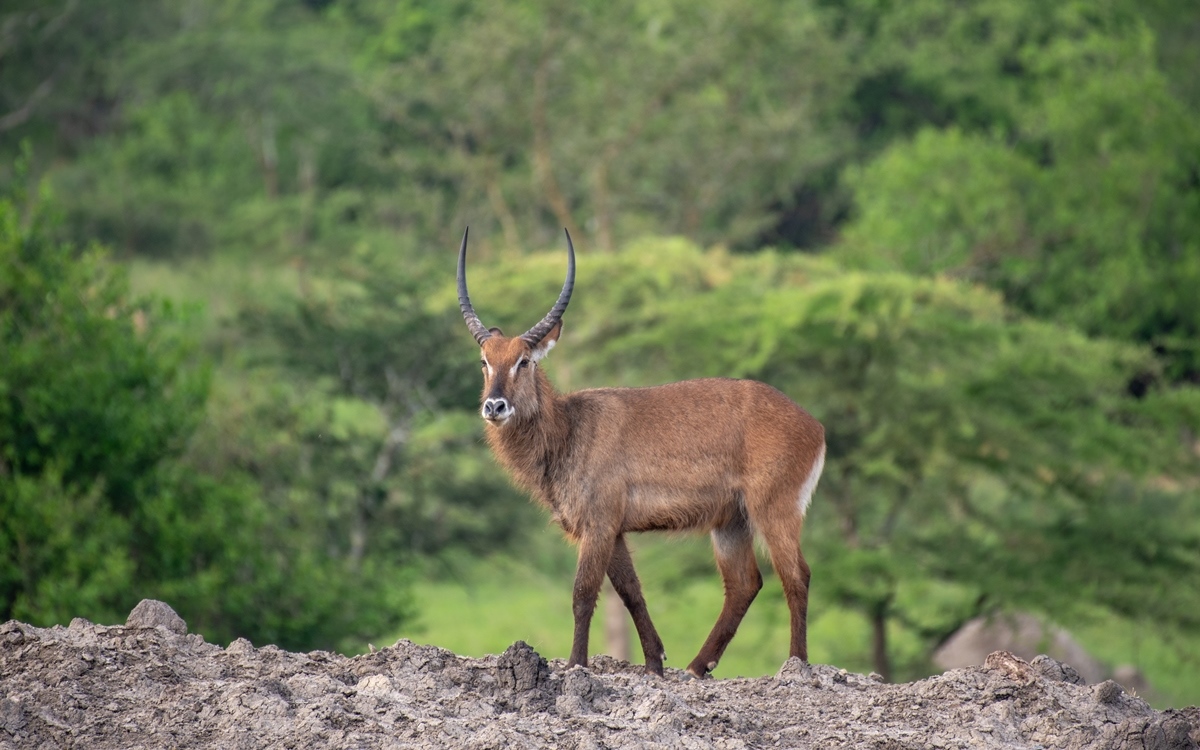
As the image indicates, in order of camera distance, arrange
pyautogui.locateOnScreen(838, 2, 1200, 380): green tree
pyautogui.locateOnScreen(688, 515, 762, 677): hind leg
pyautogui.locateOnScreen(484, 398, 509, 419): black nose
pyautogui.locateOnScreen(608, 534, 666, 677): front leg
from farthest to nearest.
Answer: pyautogui.locateOnScreen(838, 2, 1200, 380): green tree < pyautogui.locateOnScreen(688, 515, 762, 677): hind leg < pyautogui.locateOnScreen(608, 534, 666, 677): front leg < pyautogui.locateOnScreen(484, 398, 509, 419): black nose

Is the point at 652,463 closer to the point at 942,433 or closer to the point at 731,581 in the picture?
the point at 731,581

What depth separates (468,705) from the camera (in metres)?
6.60

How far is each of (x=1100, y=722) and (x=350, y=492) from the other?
18.2 m

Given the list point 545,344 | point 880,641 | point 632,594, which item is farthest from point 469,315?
point 880,641

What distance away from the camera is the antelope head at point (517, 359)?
8.38 meters

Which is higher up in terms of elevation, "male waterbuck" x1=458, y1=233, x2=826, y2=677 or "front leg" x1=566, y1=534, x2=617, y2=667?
"male waterbuck" x1=458, y1=233, x2=826, y2=677

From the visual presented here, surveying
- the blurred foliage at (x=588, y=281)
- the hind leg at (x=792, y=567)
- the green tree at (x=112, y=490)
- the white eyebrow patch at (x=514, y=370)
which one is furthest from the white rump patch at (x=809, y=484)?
the blurred foliage at (x=588, y=281)

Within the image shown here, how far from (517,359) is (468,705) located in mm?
2301

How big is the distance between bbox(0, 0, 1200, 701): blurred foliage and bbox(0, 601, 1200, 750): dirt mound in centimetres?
930

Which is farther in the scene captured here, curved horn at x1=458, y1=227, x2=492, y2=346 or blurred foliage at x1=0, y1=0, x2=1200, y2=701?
blurred foliage at x1=0, y1=0, x2=1200, y2=701

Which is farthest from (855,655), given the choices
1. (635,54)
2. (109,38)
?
(109,38)

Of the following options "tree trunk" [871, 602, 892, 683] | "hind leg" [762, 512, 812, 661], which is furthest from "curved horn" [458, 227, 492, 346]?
Answer: "tree trunk" [871, 602, 892, 683]

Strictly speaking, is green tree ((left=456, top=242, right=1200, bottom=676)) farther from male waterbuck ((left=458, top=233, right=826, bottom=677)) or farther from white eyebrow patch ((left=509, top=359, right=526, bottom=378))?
white eyebrow patch ((left=509, top=359, right=526, bottom=378))

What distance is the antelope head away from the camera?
330 inches
